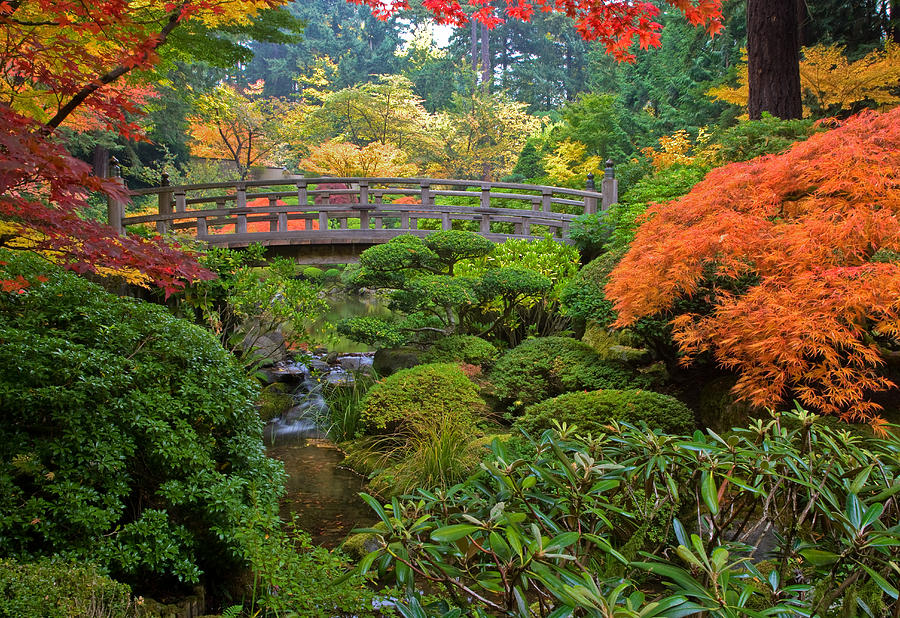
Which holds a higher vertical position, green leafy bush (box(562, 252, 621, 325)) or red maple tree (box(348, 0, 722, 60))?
red maple tree (box(348, 0, 722, 60))

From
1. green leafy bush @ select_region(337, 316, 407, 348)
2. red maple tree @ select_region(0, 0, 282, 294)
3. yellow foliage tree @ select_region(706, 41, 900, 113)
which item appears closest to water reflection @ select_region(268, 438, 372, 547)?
green leafy bush @ select_region(337, 316, 407, 348)

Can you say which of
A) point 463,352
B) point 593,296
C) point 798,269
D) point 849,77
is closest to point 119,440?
point 798,269

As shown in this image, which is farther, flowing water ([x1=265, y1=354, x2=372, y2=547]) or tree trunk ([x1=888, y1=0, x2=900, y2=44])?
tree trunk ([x1=888, y1=0, x2=900, y2=44])

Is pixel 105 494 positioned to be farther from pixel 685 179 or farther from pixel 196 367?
pixel 685 179

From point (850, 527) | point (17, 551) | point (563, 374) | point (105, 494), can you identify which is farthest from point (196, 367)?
point (563, 374)

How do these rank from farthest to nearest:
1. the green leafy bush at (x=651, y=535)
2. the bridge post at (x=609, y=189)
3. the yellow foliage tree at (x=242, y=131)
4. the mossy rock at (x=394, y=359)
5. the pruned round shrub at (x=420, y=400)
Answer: the yellow foliage tree at (x=242, y=131) → the bridge post at (x=609, y=189) → the mossy rock at (x=394, y=359) → the pruned round shrub at (x=420, y=400) → the green leafy bush at (x=651, y=535)

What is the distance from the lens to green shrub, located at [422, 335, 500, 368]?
234 inches

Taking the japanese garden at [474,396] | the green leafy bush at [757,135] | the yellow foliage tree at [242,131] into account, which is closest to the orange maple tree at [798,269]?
the japanese garden at [474,396]

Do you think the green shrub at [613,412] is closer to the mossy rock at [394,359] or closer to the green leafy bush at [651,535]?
the green leafy bush at [651,535]

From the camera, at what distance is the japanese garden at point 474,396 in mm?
1450

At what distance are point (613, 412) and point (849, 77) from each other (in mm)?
8670

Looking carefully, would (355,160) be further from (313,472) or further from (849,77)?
(313,472)

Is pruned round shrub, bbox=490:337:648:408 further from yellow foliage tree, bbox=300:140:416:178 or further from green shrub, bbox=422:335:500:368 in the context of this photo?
yellow foliage tree, bbox=300:140:416:178

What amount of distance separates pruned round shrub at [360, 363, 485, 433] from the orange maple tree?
5.29 ft
